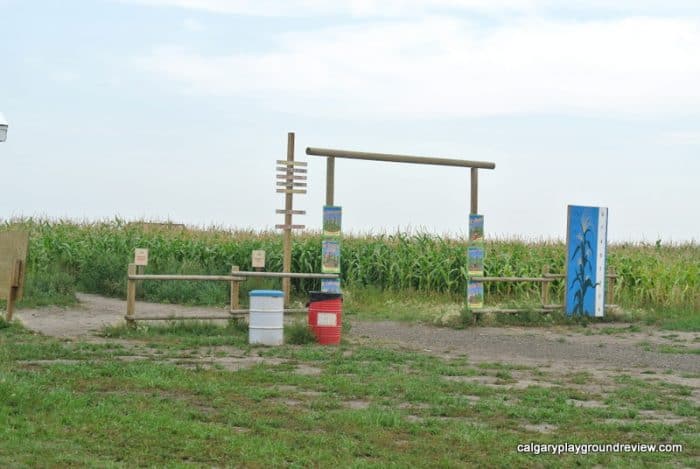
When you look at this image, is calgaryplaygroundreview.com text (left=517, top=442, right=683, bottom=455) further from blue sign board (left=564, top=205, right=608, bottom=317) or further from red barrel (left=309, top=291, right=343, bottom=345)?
blue sign board (left=564, top=205, right=608, bottom=317)

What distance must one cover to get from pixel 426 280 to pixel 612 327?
6411 mm

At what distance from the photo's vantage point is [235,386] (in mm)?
11055

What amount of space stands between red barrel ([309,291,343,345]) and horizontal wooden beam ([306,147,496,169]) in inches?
169

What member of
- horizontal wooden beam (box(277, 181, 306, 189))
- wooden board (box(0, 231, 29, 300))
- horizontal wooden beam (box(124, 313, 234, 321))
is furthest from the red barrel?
wooden board (box(0, 231, 29, 300))

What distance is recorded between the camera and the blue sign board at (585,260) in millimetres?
22297

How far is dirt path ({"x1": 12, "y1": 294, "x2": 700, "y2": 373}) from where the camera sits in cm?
1551

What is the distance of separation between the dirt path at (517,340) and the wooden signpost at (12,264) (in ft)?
2.19

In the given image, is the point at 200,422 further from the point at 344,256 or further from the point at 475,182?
the point at 344,256

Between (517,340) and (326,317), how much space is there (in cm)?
410

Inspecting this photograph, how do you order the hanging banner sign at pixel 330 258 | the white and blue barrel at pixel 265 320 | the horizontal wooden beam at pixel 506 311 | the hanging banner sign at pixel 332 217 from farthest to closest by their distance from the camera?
1. the horizontal wooden beam at pixel 506 311
2. the hanging banner sign at pixel 332 217
3. the hanging banner sign at pixel 330 258
4. the white and blue barrel at pixel 265 320

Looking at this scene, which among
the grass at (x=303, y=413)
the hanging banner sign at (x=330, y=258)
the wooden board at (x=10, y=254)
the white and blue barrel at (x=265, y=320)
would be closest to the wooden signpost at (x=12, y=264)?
the wooden board at (x=10, y=254)

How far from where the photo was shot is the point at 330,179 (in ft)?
64.7

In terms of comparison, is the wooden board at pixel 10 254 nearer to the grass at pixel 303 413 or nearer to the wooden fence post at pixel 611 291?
the grass at pixel 303 413

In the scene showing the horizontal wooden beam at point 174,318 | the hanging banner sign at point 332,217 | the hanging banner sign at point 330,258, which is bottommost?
the horizontal wooden beam at point 174,318
